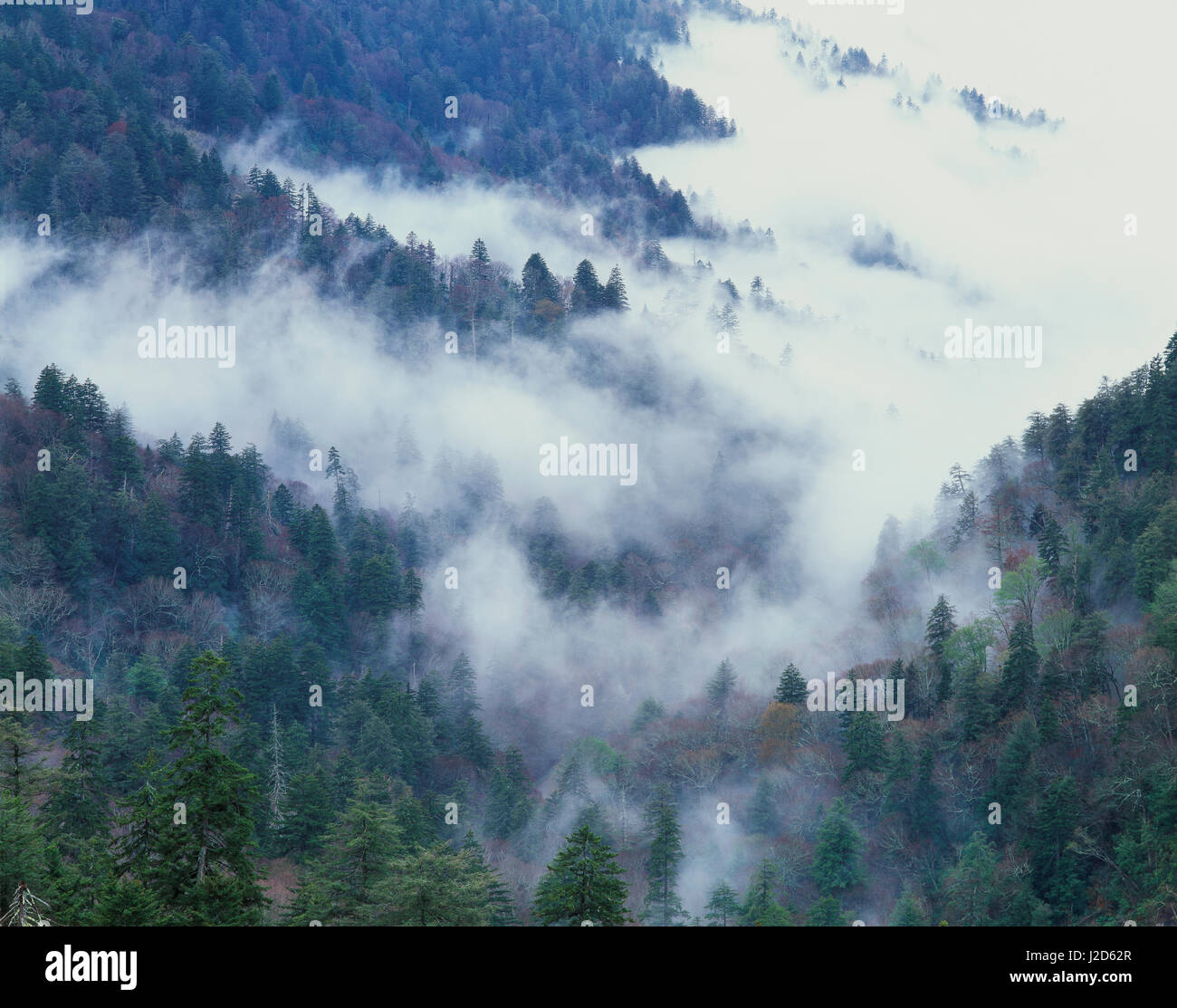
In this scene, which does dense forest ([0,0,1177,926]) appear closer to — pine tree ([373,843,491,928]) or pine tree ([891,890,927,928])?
pine tree ([373,843,491,928])

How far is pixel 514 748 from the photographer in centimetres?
9412

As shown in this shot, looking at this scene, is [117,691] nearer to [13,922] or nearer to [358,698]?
[358,698]

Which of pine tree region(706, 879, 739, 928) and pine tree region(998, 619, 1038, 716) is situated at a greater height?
pine tree region(998, 619, 1038, 716)

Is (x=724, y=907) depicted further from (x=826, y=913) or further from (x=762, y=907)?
(x=826, y=913)

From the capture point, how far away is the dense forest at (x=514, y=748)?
38.8 m

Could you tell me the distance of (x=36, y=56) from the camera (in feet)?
532

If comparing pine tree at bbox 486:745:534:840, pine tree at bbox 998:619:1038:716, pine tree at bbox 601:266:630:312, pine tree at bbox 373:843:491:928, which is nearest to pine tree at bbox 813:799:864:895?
pine tree at bbox 998:619:1038:716

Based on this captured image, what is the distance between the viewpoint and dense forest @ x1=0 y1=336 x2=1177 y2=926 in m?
38.8

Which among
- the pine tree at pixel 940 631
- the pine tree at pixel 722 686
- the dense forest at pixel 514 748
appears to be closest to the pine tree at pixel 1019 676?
the dense forest at pixel 514 748

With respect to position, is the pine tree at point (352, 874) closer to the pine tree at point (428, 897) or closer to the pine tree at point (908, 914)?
the pine tree at point (428, 897)

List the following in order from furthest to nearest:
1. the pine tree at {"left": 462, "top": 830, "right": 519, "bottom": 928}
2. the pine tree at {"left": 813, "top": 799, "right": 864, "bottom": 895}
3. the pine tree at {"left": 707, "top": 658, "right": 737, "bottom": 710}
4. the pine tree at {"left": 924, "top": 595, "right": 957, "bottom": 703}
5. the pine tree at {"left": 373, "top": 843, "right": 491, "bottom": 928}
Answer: the pine tree at {"left": 707, "top": 658, "right": 737, "bottom": 710}, the pine tree at {"left": 924, "top": 595, "right": 957, "bottom": 703}, the pine tree at {"left": 813, "top": 799, "right": 864, "bottom": 895}, the pine tree at {"left": 462, "top": 830, "right": 519, "bottom": 928}, the pine tree at {"left": 373, "top": 843, "right": 491, "bottom": 928}

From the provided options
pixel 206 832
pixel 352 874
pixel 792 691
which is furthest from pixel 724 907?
pixel 206 832

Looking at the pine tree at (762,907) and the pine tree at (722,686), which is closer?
the pine tree at (762,907)
